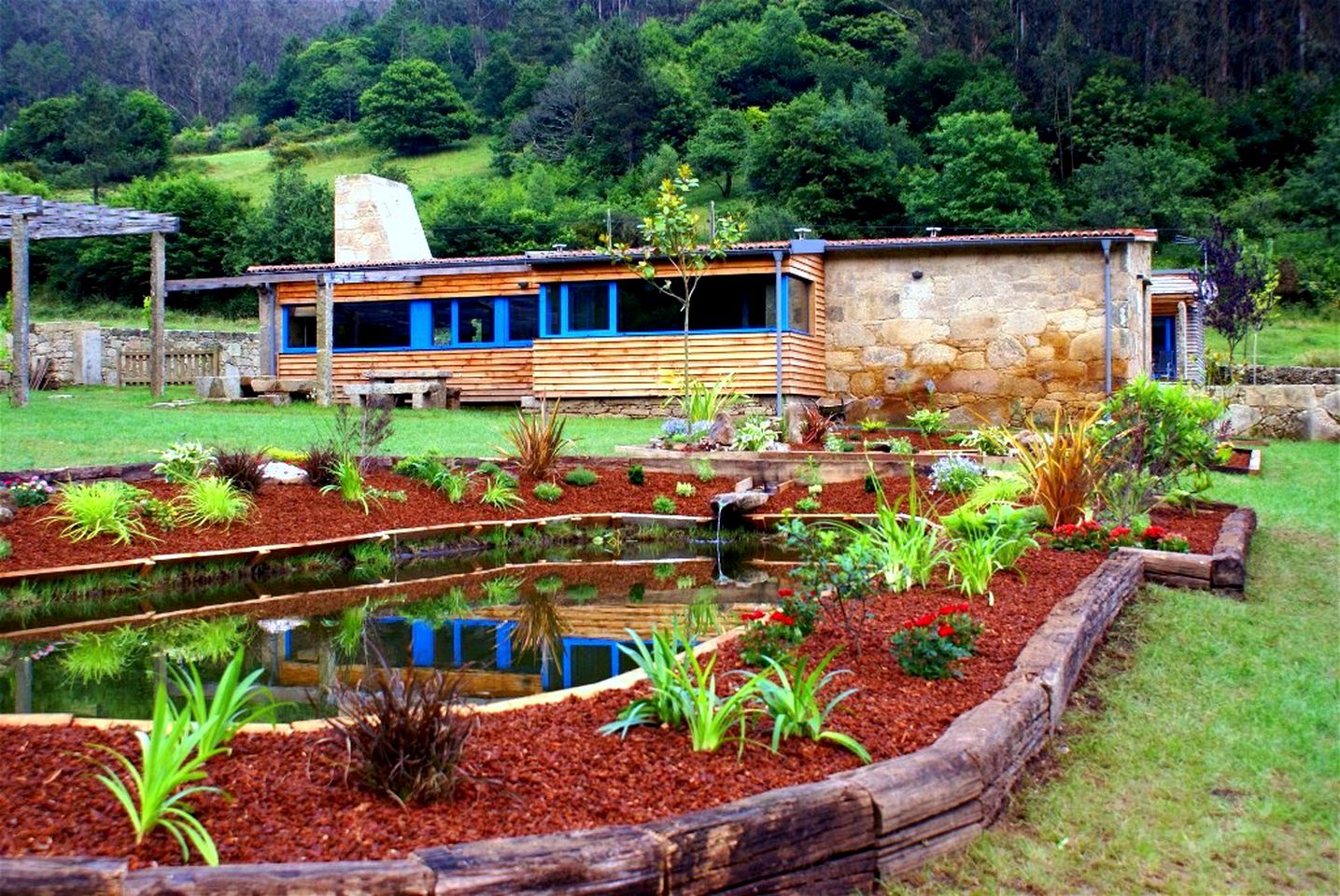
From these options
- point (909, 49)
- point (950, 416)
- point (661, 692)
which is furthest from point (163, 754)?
point (909, 49)

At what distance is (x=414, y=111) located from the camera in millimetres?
59625

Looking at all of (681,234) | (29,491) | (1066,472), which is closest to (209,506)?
(29,491)

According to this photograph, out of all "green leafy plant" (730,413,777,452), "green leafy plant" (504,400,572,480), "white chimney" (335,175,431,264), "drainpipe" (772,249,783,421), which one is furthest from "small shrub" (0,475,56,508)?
"white chimney" (335,175,431,264)

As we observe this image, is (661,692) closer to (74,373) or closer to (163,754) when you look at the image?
(163,754)

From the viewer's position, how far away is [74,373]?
24625mm

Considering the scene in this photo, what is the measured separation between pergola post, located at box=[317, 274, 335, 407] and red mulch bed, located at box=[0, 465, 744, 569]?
10694mm

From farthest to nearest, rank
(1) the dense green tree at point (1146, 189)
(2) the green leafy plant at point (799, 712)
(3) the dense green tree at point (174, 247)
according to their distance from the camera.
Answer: (1) the dense green tree at point (1146, 189)
(3) the dense green tree at point (174, 247)
(2) the green leafy plant at point (799, 712)

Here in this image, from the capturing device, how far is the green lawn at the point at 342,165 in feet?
180

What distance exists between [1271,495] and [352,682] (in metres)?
8.30

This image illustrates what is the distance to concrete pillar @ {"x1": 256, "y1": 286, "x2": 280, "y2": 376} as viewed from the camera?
23297 millimetres

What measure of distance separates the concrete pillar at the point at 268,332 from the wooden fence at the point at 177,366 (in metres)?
2.44

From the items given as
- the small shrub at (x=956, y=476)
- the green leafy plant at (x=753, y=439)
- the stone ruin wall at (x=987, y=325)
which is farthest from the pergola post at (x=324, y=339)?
the small shrub at (x=956, y=476)

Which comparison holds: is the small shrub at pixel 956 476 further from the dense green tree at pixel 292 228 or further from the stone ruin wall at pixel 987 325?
the dense green tree at pixel 292 228

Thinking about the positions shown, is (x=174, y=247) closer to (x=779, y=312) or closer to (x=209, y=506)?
(x=779, y=312)
